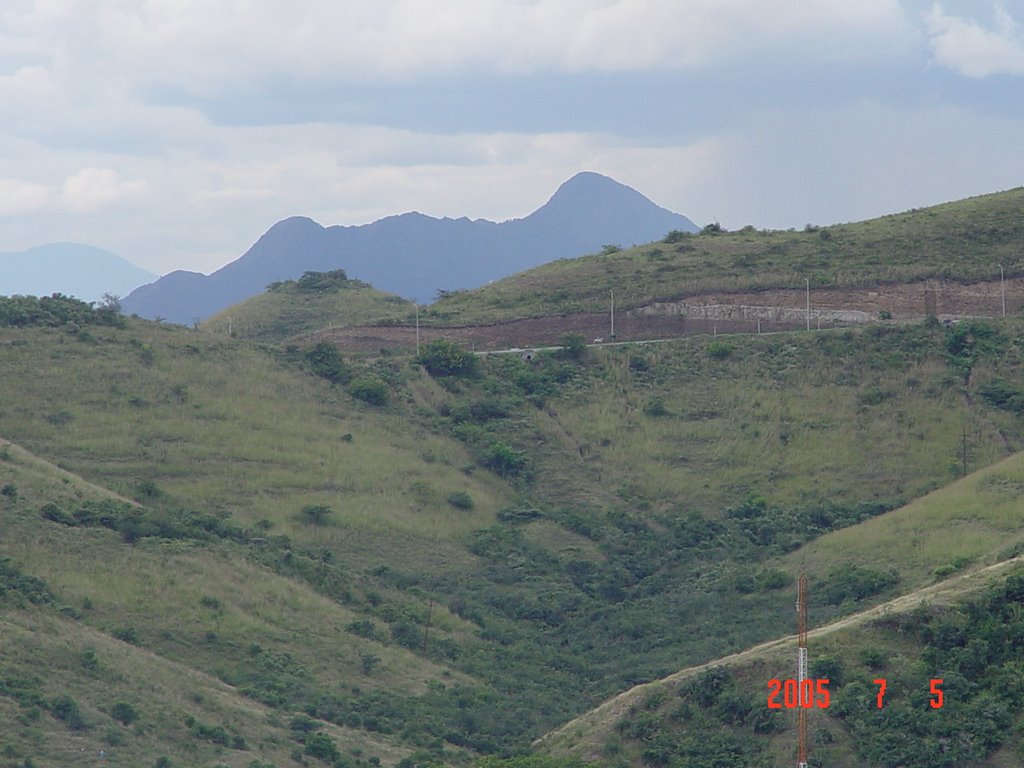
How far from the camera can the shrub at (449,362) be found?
189ft

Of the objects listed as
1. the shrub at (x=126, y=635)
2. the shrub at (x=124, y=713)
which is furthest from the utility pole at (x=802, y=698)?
the shrub at (x=126, y=635)

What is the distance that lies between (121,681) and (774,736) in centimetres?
1343

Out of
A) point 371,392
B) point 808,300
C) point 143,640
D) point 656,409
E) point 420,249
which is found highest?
point 420,249

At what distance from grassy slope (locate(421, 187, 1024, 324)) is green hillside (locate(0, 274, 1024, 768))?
4845 mm

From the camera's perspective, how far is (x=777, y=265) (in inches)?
2518

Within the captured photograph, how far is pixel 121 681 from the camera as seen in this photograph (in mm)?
33219

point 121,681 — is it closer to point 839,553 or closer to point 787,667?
point 787,667

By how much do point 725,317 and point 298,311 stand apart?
2581cm

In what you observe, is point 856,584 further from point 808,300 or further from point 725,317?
point 808,300

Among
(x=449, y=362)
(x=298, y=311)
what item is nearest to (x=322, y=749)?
(x=449, y=362)

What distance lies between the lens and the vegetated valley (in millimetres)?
28453

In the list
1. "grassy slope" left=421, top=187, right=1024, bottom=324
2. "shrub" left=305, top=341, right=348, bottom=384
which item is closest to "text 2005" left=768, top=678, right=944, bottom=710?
"shrub" left=305, top=341, right=348, bottom=384

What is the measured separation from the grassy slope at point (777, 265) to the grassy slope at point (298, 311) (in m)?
8.96

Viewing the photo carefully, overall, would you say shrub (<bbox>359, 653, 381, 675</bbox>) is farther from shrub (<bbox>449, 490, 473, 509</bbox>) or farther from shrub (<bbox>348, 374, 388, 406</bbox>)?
shrub (<bbox>348, 374, 388, 406</bbox>)
